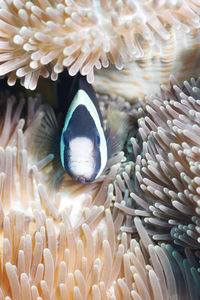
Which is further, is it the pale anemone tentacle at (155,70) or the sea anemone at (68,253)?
the pale anemone tentacle at (155,70)

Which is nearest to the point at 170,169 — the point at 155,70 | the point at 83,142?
the point at 83,142

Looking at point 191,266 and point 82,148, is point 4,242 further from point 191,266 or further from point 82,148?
point 191,266

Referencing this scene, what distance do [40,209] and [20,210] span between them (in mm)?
62

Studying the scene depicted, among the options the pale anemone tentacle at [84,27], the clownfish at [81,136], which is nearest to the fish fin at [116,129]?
the clownfish at [81,136]

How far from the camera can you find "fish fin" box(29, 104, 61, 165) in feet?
4.18

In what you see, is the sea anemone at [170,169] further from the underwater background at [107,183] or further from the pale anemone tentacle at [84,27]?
the pale anemone tentacle at [84,27]

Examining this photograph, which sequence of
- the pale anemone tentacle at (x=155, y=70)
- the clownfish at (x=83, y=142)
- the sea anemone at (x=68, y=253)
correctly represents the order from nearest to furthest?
the sea anemone at (x=68, y=253), the clownfish at (x=83, y=142), the pale anemone tentacle at (x=155, y=70)

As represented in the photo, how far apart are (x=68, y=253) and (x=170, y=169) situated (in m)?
0.37

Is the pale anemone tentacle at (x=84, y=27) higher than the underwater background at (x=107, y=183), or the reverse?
the pale anemone tentacle at (x=84, y=27)

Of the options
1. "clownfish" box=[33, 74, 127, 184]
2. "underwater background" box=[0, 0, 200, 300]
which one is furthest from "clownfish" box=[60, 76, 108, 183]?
"underwater background" box=[0, 0, 200, 300]

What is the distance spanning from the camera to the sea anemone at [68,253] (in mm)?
934

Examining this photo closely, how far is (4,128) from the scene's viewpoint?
4.24 feet

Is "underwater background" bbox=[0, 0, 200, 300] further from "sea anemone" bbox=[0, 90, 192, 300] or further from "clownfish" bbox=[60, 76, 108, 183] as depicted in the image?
"clownfish" bbox=[60, 76, 108, 183]

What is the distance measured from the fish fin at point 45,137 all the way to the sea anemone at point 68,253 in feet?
0.31
